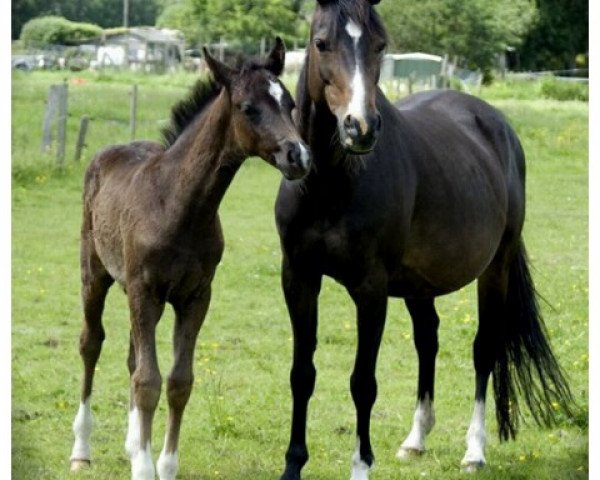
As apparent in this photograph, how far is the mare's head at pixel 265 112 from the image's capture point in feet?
14.6

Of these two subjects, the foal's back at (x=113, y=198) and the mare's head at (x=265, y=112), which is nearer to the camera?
the mare's head at (x=265, y=112)

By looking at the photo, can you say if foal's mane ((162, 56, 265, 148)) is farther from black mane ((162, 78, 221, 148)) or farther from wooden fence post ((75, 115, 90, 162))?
wooden fence post ((75, 115, 90, 162))

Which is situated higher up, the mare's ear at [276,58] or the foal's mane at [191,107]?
the mare's ear at [276,58]

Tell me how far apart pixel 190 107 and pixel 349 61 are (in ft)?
2.72

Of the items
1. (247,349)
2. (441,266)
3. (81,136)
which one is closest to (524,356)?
(441,266)

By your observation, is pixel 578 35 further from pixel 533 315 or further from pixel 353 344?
pixel 353 344

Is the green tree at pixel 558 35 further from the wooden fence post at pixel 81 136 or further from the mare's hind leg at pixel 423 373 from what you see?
the wooden fence post at pixel 81 136

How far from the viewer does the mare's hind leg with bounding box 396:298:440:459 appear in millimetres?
6191

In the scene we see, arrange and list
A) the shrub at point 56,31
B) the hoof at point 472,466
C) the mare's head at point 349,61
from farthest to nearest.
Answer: the hoof at point 472,466 < the shrub at point 56,31 < the mare's head at point 349,61

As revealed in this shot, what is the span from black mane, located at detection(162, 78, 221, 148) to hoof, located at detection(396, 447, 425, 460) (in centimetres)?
210

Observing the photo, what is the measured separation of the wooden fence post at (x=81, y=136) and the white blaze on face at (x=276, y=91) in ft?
27.2

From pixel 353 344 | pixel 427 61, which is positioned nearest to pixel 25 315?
pixel 353 344

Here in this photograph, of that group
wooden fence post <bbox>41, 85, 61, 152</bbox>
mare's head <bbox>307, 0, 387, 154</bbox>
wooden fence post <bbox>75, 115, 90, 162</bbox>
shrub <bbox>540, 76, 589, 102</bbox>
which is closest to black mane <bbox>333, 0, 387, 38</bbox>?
mare's head <bbox>307, 0, 387, 154</bbox>

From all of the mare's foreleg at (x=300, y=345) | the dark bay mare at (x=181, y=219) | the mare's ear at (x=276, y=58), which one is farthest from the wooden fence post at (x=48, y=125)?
the mare's ear at (x=276, y=58)
